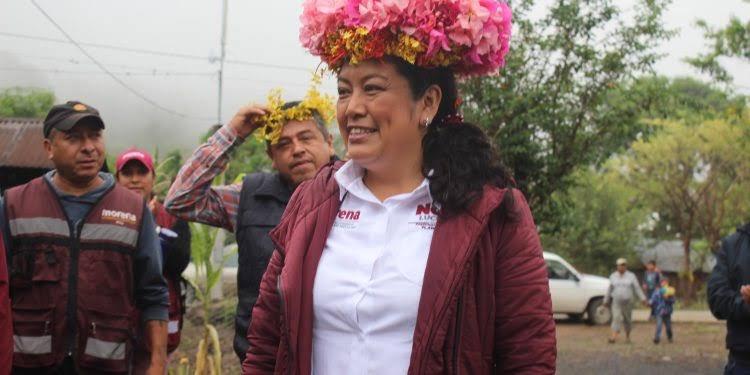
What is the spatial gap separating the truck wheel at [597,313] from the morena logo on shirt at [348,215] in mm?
21947

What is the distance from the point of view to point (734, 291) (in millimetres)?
5293

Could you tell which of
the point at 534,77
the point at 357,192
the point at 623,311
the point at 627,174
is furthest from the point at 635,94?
the point at 627,174

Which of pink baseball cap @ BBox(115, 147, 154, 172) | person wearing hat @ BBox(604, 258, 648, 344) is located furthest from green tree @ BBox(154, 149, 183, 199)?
person wearing hat @ BBox(604, 258, 648, 344)

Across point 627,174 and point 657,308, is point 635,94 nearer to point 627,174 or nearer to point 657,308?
point 657,308

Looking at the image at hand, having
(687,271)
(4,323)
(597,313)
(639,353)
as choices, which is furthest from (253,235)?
(687,271)

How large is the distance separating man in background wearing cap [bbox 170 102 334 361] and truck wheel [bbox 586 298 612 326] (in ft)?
66.8

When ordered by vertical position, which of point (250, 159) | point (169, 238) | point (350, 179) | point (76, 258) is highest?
point (250, 159)

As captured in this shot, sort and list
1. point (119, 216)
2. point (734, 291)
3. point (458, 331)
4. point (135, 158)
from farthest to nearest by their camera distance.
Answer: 1. point (135, 158)
2. point (734, 291)
3. point (119, 216)
4. point (458, 331)

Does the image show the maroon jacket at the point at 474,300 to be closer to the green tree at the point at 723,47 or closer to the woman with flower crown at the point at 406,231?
Result: the woman with flower crown at the point at 406,231

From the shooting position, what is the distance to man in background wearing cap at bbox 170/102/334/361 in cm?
434

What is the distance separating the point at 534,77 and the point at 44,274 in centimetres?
915

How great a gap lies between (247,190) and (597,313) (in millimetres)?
20596

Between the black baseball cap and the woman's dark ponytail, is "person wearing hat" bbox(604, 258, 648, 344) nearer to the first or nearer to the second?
the black baseball cap

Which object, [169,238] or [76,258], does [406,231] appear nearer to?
[76,258]
